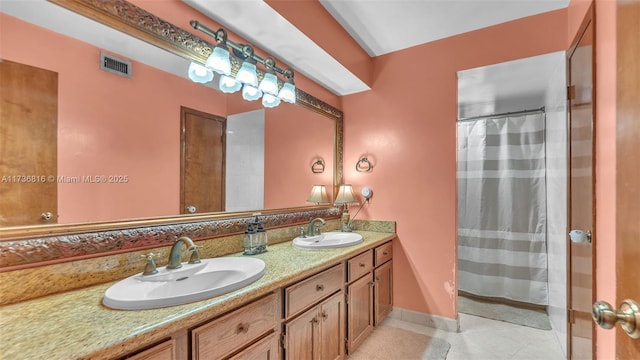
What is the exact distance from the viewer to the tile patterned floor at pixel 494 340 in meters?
1.88

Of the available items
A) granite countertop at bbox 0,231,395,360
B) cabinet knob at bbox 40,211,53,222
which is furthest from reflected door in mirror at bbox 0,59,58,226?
granite countertop at bbox 0,231,395,360

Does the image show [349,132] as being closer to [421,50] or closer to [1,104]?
[421,50]

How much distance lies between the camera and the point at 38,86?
94cm

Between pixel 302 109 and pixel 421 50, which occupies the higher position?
pixel 421 50

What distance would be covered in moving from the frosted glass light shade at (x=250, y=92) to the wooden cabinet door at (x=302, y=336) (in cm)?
138

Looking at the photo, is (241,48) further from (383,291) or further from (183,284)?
(383,291)

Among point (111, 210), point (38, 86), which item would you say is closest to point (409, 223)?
point (111, 210)

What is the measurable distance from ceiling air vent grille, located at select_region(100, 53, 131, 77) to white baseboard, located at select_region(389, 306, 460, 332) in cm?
259

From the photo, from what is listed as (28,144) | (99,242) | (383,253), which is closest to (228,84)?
(28,144)

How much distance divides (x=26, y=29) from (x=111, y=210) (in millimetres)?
705

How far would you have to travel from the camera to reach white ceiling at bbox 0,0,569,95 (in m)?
1.06

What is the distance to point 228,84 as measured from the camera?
1602 mm

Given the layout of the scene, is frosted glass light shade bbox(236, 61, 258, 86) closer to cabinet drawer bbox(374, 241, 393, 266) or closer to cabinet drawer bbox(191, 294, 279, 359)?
cabinet drawer bbox(191, 294, 279, 359)

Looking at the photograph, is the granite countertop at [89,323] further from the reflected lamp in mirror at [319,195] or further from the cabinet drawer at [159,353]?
the reflected lamp in mirror at [319,195]
